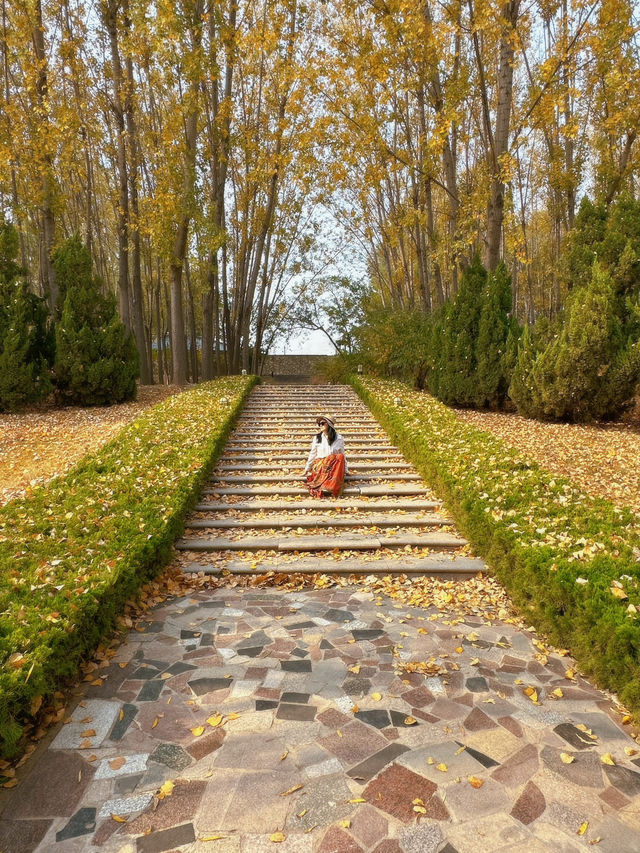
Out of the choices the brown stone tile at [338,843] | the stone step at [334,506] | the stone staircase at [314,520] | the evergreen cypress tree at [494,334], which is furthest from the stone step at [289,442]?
the brown stone tile at [338,843]

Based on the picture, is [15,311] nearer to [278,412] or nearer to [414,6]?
[278,412]

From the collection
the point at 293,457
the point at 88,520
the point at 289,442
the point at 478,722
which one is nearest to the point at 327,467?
the point at 293,457

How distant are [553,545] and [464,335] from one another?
332 inches

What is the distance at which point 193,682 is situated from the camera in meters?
3.38

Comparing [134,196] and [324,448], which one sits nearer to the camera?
[324,448]

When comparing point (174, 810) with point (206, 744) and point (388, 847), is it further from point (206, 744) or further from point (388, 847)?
point (388, 847)

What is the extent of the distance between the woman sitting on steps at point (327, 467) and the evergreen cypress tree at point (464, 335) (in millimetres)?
5676

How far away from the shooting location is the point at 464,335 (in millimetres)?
11992

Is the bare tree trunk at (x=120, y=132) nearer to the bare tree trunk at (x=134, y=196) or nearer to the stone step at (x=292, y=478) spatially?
the bare tree trunk at (x=134, y=196)

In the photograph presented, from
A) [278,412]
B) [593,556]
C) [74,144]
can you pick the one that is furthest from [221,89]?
[593,556]

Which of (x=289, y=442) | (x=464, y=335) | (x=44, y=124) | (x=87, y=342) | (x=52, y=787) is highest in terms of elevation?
(x=44, y=124)

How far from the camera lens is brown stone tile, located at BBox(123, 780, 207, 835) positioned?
2285 millimetres

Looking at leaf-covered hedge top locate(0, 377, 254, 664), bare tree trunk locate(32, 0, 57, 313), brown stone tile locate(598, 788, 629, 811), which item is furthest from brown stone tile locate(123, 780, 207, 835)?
bare tree trunk locate(32, 0, 57, 313)

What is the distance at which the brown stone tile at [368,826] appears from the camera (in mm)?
2217
